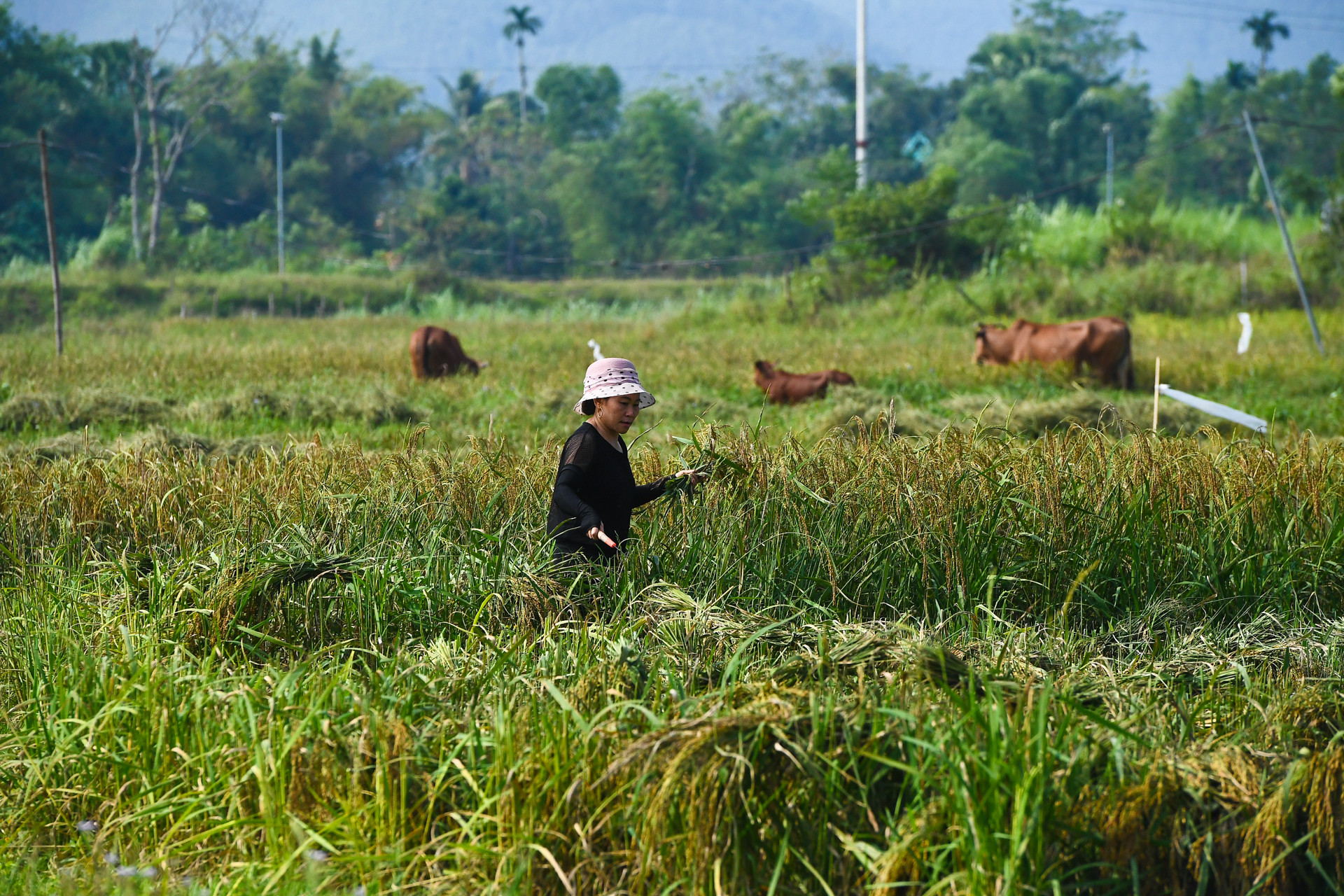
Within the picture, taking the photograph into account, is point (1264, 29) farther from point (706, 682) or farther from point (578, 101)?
point (706, 682)

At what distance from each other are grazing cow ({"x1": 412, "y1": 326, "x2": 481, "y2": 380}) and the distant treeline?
86.8ft

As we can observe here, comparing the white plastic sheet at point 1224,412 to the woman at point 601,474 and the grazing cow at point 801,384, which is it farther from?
the grazing cow at point 801,384

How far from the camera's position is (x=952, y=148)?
51.5m

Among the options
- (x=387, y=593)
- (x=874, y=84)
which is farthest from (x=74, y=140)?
(x=387, y=593)

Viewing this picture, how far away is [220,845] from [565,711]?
923mm

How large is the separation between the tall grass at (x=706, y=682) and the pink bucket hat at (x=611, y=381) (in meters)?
0.66

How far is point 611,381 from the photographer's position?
Answer: 14.2 feet

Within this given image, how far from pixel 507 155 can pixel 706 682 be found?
5664cm

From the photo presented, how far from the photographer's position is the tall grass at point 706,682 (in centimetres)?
286

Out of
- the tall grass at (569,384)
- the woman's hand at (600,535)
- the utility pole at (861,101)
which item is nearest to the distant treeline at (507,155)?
the utility pole at (861,101)

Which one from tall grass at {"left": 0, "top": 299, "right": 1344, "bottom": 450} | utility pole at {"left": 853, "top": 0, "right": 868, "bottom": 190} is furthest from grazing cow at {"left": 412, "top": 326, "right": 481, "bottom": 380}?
utility pole at {"left": 853, "top": 0, "right": 868, "bottom": 190}

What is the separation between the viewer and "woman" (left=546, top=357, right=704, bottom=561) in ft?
14.1

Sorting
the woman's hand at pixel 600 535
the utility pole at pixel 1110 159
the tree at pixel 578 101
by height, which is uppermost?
the tree at pixel 578 101

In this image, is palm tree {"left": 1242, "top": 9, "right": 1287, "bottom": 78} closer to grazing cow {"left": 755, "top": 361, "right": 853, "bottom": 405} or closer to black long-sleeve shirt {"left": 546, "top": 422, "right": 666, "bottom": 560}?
grazing cow {"left": 755, "top": 361, "right": 853, "bottom": 405}
